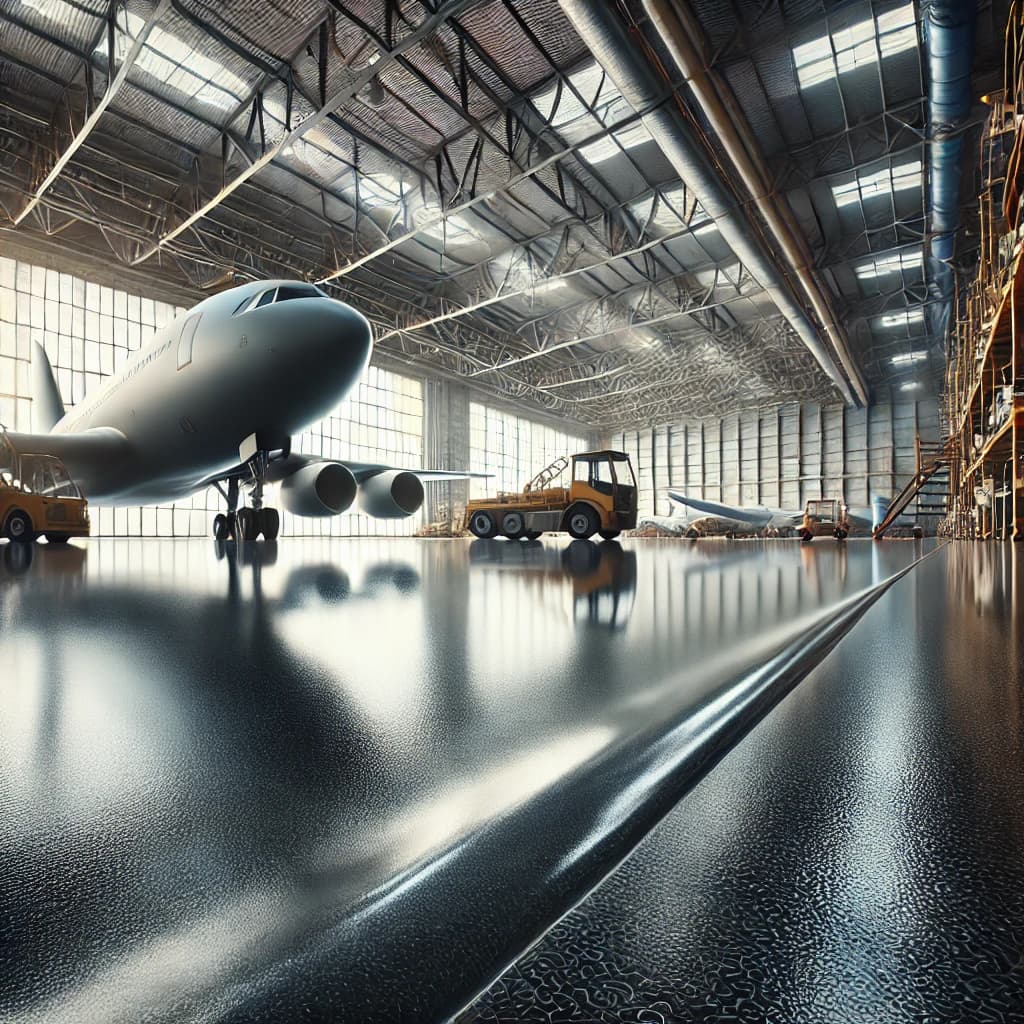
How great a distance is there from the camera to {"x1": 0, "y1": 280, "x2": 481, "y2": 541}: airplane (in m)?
5.40

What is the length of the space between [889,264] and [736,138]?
10394mm

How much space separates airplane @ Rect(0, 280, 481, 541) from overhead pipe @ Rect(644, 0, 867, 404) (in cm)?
518

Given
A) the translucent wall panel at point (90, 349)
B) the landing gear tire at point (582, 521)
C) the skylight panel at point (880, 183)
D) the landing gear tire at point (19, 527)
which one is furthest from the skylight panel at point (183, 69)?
the skylight panel at point (880, 183)

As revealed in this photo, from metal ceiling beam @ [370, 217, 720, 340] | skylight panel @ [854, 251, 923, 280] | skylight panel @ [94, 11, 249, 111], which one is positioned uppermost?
skylight panel @ [94, 11, 249, 111]

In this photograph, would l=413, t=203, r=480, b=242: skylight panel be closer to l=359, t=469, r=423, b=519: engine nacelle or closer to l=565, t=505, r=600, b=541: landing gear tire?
l=359, t=469, r=423, b=519: engine nacelle

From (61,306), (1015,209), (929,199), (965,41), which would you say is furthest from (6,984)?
(61,306)

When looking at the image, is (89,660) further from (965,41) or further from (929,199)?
(929,199)

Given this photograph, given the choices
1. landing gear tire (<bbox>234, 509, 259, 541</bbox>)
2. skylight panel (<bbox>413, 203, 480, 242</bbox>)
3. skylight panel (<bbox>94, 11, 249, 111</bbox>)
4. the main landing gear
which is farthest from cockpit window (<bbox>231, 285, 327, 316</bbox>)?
skylight panel (<bbox>413, 203, 480, 242</bbox>)

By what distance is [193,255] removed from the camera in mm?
14703

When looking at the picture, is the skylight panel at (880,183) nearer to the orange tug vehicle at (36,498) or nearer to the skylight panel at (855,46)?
the skylight panel at (855,46)

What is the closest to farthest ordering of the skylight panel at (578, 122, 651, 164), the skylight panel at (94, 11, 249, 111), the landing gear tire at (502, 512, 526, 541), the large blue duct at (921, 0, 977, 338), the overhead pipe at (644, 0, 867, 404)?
the overhead pipe at (644, 0, 867, 404) → the large blue duct at (921, 0, 977, 338) → the skylight panel at (94, 11, 249, 111) → the landing gear tire at (502, 512, 526, 541) → the skylight panel at (578, 122, 651, 164)

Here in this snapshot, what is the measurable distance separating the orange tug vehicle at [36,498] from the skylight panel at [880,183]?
1512 cm

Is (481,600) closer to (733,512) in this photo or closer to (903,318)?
(733,512)

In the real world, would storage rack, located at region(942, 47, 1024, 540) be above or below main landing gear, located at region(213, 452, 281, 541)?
above
